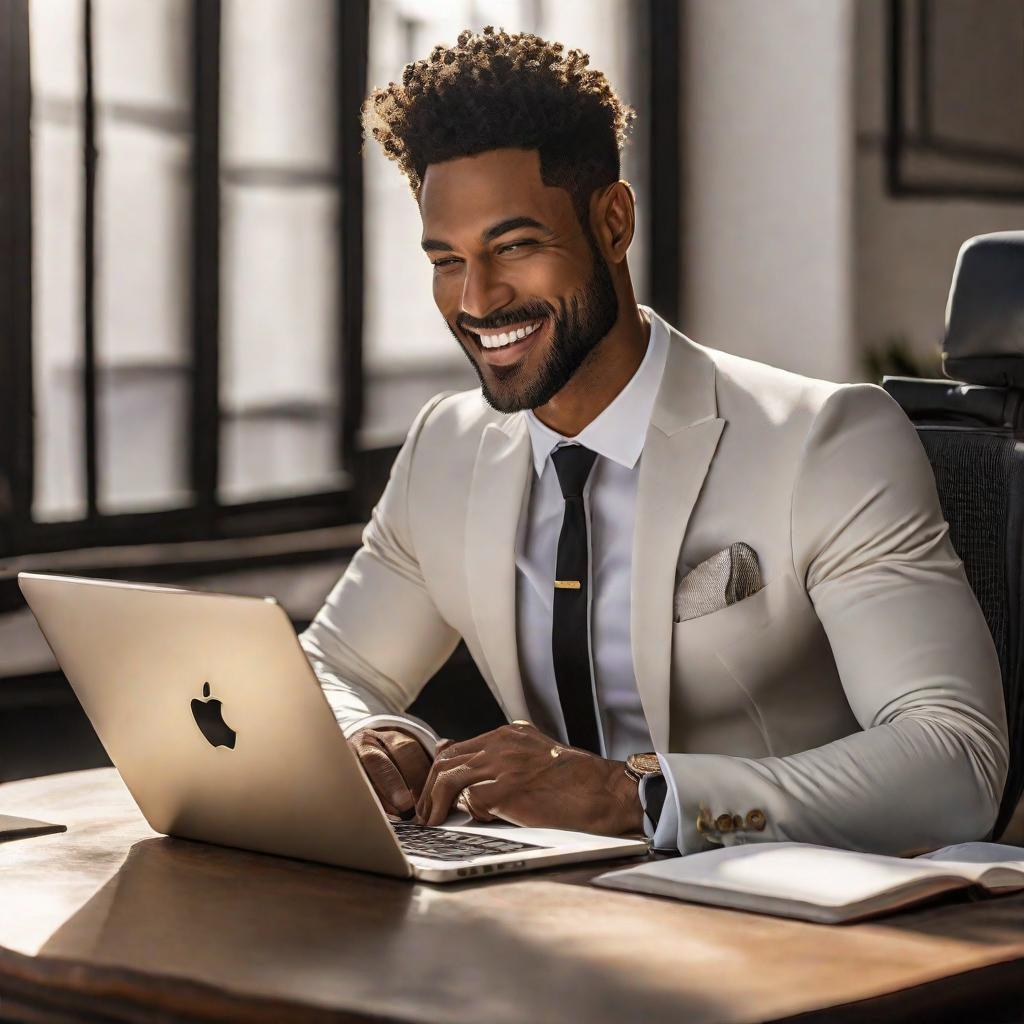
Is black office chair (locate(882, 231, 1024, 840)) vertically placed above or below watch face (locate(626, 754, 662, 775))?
above

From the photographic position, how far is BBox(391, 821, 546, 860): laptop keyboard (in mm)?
1317

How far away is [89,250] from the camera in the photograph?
9.82 ft

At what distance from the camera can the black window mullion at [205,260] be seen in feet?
10.6

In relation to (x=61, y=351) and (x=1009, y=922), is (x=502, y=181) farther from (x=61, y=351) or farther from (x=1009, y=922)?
(x=61, y=351)

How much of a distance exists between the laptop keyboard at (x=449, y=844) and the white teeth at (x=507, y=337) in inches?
26.8

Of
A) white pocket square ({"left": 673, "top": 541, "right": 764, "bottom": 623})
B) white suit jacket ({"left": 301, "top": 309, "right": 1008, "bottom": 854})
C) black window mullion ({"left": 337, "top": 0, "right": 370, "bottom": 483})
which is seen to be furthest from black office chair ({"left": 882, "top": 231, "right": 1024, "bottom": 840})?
black window mullion ({"left": 337, "top": 0, "right": 370, "bottom": 483})

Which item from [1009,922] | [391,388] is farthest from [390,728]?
[391,388]

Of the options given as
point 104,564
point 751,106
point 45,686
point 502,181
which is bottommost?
point 45,686

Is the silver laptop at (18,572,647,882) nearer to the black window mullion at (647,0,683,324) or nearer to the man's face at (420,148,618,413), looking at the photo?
the man's face at (420,148,618,413)

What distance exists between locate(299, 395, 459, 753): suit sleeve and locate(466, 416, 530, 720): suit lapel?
142 mm

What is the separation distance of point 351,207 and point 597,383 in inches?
68.8

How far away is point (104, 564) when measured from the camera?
3.01m

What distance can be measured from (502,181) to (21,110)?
1.32 m

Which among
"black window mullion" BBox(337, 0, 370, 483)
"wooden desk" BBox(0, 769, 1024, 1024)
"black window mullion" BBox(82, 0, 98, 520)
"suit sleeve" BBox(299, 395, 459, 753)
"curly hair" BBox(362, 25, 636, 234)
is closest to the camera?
"wooden desk" BBox(0, 769, 1024, 1024)
